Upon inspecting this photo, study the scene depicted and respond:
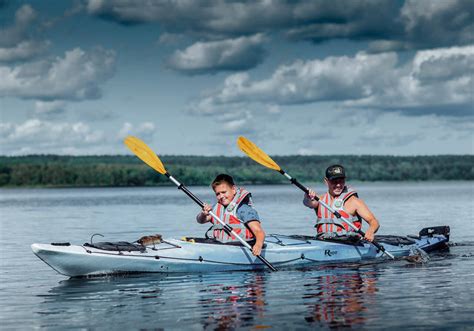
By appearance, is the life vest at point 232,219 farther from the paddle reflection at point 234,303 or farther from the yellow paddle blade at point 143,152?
the yellow paddle blade at point 143,152

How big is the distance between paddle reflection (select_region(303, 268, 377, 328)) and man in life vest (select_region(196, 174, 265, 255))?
1.35 metres


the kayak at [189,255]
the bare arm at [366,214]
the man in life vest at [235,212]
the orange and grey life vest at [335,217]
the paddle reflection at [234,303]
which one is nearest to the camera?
the paddle reflection at [234,303]

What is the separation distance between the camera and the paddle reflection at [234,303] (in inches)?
418

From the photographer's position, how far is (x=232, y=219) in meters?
15.3

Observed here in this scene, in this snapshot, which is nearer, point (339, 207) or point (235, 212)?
point (235, 212)

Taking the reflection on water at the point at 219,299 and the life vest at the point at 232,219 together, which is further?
the life vest at the point at 232,219

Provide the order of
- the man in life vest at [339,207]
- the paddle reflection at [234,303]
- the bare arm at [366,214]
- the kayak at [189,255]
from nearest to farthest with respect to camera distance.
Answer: the paddle reflection at [234,303] < the kayak at [189,255] < the bare arm at [366,214] < the man in life vest at [339,207]

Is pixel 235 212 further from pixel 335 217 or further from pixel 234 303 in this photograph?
pixel 234 303

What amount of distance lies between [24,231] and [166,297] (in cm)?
2035

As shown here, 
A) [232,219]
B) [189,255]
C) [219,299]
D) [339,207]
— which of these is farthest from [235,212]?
[219,299]

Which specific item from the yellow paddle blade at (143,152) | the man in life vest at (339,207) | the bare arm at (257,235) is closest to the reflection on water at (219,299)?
the bare arm at (257,235)

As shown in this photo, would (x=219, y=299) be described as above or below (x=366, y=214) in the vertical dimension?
below

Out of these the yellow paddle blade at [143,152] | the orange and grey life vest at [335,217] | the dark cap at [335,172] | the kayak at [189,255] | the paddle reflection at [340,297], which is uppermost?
the yellow paddle blade at [143,152]

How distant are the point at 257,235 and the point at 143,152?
3.86m
